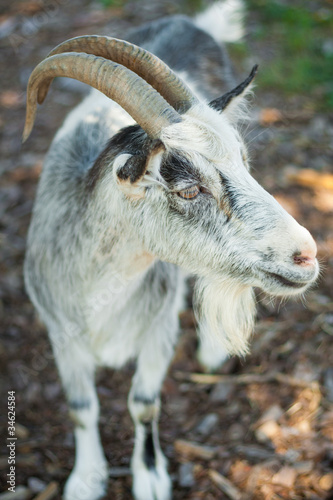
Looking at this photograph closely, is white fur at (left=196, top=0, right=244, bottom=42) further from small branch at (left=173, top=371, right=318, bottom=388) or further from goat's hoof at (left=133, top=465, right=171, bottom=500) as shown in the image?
goat's hoof at (left=133, top=465, right=171, bottom=500)

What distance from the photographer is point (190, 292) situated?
4762 millimetres

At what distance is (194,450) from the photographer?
3438mm

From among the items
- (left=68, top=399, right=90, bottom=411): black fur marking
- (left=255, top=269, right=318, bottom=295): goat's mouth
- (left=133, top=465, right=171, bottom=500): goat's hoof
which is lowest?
(left=133, top=465, right=171, bottom=500): goat's hoof

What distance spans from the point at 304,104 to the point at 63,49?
4209 millimetres

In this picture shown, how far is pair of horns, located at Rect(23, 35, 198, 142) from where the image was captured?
2.11 metres

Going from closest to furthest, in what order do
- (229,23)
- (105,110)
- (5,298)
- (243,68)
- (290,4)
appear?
(105,110)
(5,298)
(229,23)
(243,68)
(290,4)

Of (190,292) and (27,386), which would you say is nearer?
(27,386)

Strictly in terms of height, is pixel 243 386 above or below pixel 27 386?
above

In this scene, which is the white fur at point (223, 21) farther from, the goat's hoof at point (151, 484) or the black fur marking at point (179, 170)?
the goat's hoof at point (151, 484)

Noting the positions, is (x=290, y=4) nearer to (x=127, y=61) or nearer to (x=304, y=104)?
(x=304, y=104)

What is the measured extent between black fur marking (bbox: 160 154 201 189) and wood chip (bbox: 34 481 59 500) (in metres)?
2.30

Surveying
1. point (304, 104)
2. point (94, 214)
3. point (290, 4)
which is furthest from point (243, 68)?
point (94, 214)

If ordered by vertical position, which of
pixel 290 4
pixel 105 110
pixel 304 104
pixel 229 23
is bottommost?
pixel 105 110

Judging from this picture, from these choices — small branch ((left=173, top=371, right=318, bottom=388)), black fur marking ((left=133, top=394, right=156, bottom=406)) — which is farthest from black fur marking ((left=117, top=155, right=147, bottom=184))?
small branch ((left=173, top=371, right=318, bottom=388))
